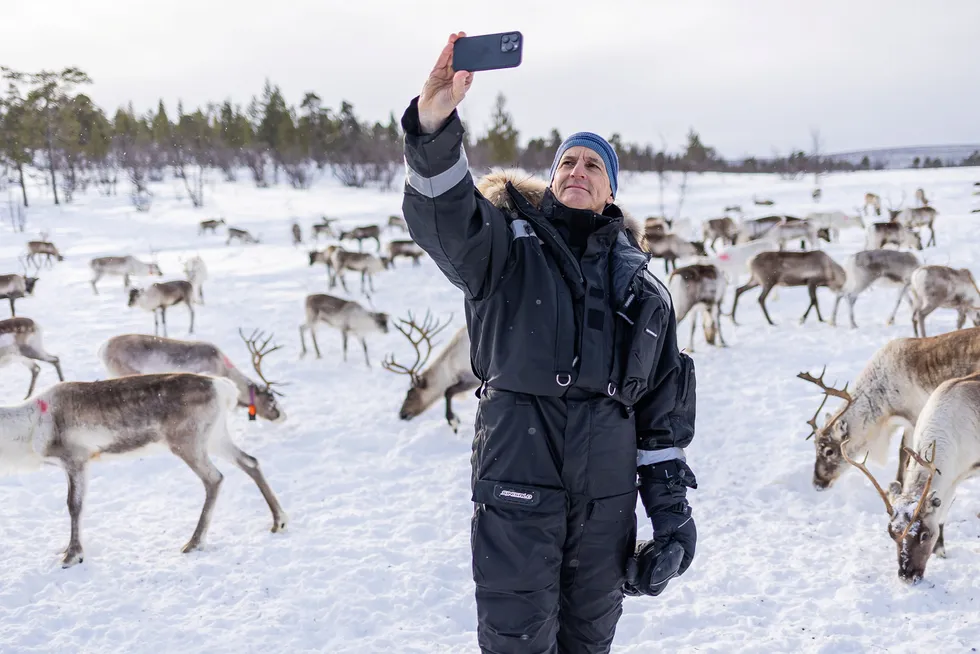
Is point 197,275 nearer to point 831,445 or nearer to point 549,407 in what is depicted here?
point 831,445

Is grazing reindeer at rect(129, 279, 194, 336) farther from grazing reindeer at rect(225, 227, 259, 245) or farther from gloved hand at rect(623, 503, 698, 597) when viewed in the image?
grazing reindeer at rect(225, 227, 259, 245)

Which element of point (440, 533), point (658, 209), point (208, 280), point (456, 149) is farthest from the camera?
point (658, 209)

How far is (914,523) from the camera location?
3346 millimetres

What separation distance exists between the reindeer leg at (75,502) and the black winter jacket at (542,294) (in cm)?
390

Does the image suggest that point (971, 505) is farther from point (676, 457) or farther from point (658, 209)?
point (658, 209)

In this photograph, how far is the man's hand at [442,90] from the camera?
49.4 inches

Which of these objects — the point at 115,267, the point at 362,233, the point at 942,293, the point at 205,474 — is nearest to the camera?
the point at 205,474

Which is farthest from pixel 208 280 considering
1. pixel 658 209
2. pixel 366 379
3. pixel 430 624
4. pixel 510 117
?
pixel 510 117

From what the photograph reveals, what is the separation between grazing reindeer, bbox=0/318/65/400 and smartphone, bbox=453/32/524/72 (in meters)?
9.00

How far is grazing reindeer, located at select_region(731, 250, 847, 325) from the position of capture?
1055 cm

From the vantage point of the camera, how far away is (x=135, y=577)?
3.93 m

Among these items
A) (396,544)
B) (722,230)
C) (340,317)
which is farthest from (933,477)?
(722,230)

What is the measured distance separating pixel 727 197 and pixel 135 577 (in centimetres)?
3360

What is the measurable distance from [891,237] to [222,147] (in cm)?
4748
